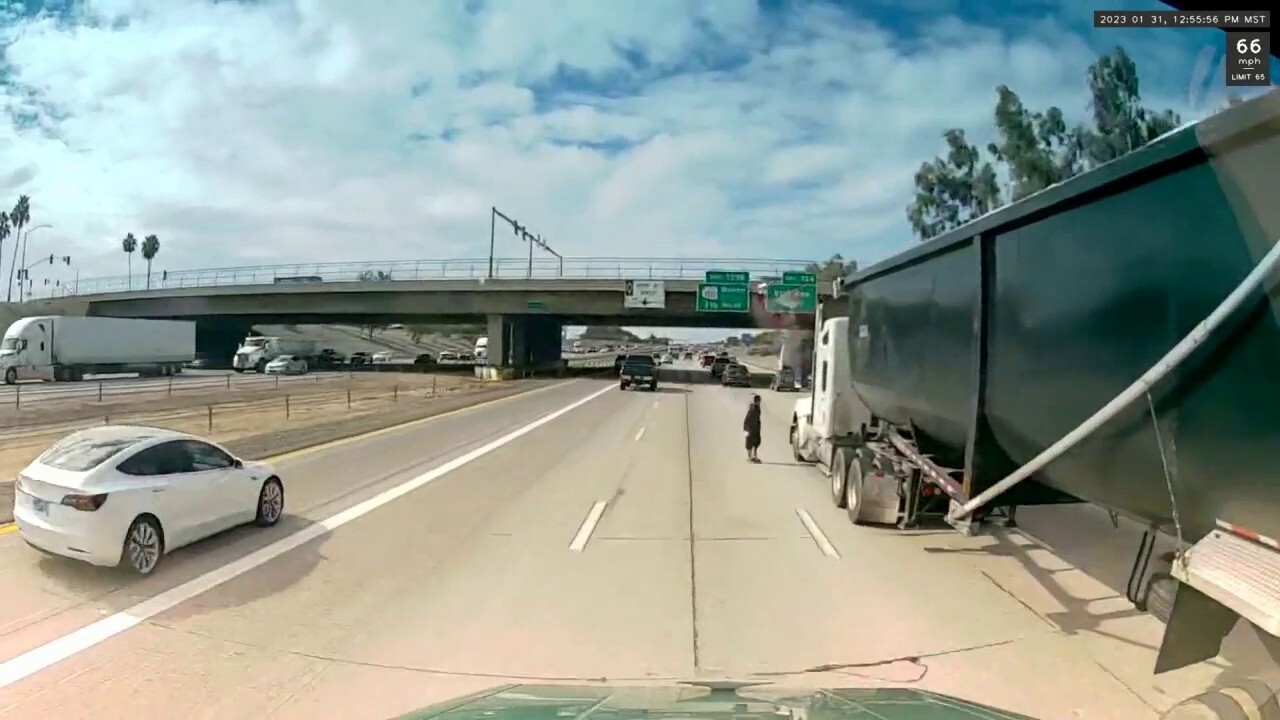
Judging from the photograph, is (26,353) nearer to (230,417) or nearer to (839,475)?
(230,417)

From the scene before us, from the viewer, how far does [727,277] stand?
5481 centimetres

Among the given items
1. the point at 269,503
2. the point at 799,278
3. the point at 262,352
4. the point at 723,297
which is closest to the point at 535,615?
the point at 269,503

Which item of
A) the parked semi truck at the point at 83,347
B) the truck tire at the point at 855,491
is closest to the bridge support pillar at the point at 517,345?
the parked semi truck at the point at 83,347

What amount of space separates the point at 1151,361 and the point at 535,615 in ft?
15.9

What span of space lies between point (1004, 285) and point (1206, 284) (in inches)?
109

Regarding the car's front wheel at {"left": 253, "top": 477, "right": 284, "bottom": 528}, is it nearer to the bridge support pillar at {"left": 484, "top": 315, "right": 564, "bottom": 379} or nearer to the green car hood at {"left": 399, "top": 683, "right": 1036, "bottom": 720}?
the green car hood at {"left": 399, "top": 683, "right": 1036, "bottom": 720}

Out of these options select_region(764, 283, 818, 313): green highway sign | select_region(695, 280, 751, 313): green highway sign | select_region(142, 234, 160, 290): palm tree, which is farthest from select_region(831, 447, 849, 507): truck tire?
select_region(142, 234, 160, 290): palm tree

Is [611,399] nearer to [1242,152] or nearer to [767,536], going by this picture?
[767,536]

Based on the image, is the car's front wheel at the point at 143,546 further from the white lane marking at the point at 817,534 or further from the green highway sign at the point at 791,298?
the green highway sign at the point at 791,298

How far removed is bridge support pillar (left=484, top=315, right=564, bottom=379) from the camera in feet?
204

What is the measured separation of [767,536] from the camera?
1072 centimetres

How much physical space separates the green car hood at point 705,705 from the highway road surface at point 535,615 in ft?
4.46

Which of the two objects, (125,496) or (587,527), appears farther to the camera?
(587,527)

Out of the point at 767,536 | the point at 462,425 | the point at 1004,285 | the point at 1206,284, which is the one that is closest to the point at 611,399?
the point at 462,425
